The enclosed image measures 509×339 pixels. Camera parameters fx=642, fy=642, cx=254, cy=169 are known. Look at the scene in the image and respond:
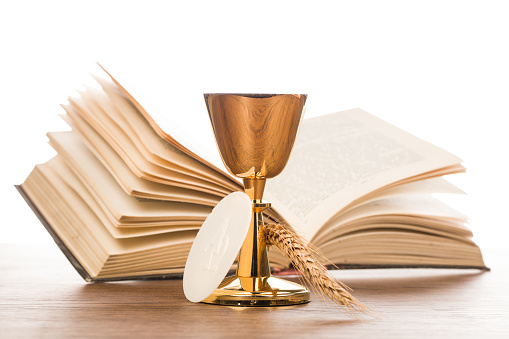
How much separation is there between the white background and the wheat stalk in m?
1.32

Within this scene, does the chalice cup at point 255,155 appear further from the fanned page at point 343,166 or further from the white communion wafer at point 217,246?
the fanned page at point 343,166

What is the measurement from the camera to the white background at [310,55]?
6.66 ft

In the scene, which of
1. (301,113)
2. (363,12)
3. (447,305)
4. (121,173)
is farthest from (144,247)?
(363,12)

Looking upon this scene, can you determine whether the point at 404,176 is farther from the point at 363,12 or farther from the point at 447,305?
the point at 363,12

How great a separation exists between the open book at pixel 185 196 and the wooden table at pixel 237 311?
43 millimetres

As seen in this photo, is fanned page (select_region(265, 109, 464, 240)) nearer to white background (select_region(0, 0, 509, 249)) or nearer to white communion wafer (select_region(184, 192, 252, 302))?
white communion wafer (select_region(184, 192, 252, 302))

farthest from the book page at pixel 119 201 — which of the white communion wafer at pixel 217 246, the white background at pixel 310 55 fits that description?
the white background at pixel 310 55

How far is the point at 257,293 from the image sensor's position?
2.26ft

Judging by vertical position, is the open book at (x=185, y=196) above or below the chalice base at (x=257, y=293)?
above

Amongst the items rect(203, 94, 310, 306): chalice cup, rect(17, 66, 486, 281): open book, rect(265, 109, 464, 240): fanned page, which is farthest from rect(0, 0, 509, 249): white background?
rect(203, 94, 310, 306): chalice cup

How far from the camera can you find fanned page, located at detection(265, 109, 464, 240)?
0.93m

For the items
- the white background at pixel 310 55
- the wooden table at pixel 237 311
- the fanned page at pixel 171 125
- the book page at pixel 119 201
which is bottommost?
the wooden table at pixel 237 311

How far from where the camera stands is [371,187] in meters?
0.96

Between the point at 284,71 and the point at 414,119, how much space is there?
53 centimetres
